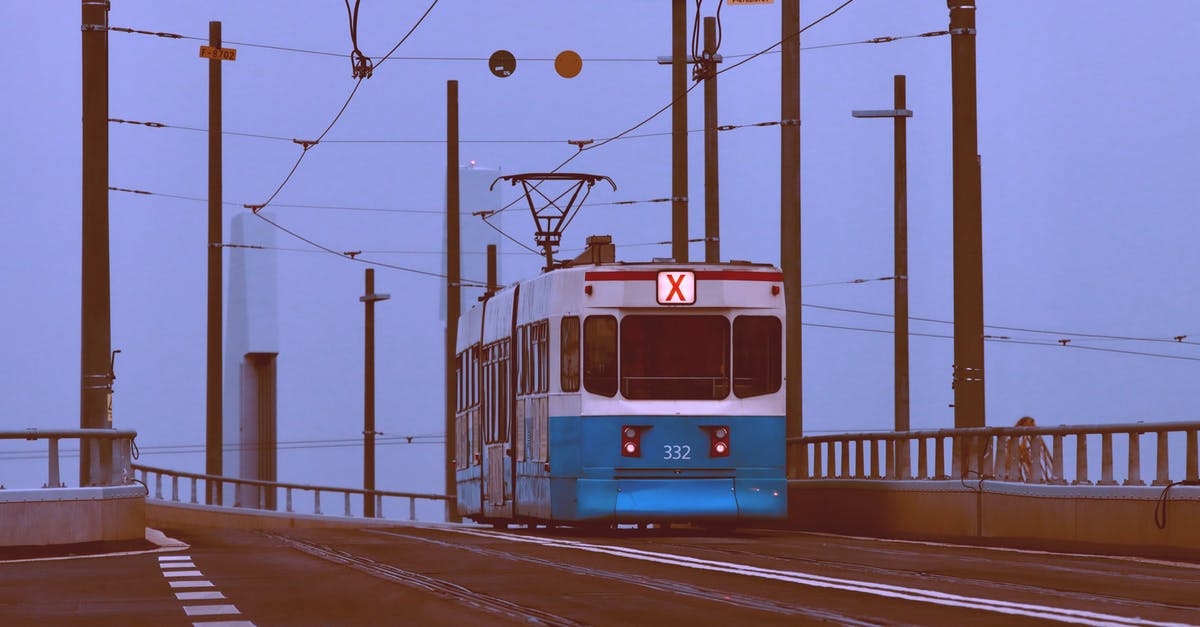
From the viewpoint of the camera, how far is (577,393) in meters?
25.6

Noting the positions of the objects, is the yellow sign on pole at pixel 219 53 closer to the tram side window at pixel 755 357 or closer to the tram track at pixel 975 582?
the tram side window at pixel 755 357

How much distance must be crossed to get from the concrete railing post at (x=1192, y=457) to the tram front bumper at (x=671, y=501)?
21.7ft

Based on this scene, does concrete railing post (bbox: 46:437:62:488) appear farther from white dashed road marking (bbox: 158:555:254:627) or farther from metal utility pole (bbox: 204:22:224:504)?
metal utility pole (bbox: 204:22:224:504)

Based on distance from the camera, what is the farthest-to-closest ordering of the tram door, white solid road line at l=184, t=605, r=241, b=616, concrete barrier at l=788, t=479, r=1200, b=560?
the tram door → concrete barrier at l=788, t=479, r=1200, b=560 → white solid road line at l=184, t=605, r=241, b=616

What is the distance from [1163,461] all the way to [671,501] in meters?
6.68

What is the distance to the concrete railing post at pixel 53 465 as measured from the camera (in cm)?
2073

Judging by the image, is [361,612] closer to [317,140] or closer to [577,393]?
[577,393]

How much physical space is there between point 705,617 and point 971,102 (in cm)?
1404

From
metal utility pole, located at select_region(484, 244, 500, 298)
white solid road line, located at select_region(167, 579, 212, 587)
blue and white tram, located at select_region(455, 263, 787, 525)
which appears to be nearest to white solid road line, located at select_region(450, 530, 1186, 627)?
white solid road line, located at select_region(167, 579, 212, 587)

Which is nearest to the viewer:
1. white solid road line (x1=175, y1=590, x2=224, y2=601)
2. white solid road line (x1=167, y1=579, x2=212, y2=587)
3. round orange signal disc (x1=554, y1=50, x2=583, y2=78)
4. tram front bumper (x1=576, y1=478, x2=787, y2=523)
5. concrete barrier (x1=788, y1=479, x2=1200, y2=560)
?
white solid road line (x1=175, y1=590, x2=224, y2=601)

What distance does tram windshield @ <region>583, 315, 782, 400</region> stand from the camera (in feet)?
84.0

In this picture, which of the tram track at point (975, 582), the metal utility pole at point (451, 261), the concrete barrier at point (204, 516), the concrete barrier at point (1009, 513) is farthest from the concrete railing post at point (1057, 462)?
the metal utility pole at point (451, 261)

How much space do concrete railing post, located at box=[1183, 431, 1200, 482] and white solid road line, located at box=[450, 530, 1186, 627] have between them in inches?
167

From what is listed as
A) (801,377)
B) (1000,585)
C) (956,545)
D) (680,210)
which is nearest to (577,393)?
(956,545)
